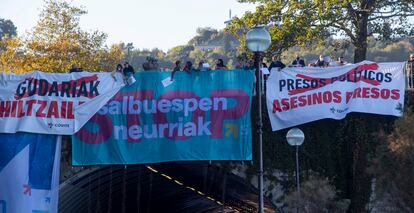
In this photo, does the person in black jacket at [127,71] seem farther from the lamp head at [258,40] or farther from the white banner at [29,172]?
the lamp head at [258,40]

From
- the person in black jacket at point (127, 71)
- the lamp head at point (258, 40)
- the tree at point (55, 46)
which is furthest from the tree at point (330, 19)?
the tree at point (55, 46)

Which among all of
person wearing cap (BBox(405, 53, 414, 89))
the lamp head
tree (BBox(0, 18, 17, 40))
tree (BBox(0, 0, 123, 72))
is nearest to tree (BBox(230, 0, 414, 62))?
person wearing cap (BBox(405, 53, 414, 89))

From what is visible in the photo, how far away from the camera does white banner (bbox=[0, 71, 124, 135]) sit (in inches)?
861

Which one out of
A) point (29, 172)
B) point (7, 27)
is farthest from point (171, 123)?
point (7, 27)

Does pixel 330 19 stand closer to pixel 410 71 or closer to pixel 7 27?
pixel 410 71

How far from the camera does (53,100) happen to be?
2198cm

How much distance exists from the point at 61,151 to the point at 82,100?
6.35ft

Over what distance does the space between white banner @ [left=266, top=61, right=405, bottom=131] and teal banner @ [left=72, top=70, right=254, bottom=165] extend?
1241 millimetres

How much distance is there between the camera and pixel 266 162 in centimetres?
2281

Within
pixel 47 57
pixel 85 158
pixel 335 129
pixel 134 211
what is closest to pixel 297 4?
pixel 335 129

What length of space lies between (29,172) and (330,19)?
486 inches

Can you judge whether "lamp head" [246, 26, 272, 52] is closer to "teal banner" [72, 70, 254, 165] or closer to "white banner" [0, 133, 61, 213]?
"teal banner" [72, 70, 254, 165]

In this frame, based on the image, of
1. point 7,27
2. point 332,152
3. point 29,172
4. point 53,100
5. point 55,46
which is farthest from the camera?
point 7,27

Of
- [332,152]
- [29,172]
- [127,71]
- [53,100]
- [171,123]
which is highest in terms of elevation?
[127,71]
